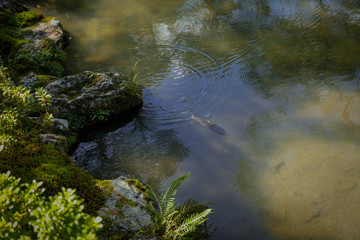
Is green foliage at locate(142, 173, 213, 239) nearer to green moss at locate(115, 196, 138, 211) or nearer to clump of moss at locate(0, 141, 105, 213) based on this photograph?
green moss at locate(115, 196, 138, 211)

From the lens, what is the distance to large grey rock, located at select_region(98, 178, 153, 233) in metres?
3.62

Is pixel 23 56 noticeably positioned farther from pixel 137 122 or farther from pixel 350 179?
pixel 350 179

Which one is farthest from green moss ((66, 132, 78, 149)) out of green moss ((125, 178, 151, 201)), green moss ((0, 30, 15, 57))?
green moss ((0, 30, 15, 57))

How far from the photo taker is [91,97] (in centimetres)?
673

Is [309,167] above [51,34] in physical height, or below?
above

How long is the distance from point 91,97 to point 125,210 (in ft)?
12.3

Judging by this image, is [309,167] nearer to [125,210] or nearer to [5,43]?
[125,210]

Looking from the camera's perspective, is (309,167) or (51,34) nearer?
(309,167)

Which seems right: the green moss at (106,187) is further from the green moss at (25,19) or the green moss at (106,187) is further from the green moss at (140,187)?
the green moss at (25,19)

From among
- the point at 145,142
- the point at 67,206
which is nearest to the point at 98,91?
the point at 145,142

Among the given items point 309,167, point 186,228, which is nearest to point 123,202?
point 186,228

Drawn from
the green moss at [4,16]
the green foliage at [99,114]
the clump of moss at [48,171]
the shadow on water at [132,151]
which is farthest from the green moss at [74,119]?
the green moss at [4,16]

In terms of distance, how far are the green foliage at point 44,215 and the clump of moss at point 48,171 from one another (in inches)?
55.8

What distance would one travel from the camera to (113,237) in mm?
3426
